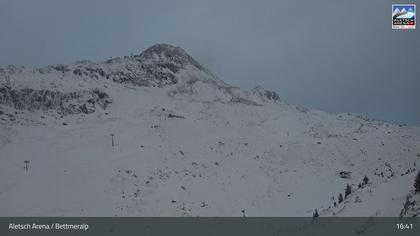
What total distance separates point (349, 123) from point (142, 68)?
121 feet

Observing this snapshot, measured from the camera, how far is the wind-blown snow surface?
30.2 m

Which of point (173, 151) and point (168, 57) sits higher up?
point (168, 57)

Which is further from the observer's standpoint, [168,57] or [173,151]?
[168,57]

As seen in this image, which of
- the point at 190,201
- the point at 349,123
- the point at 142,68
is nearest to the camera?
the point at 190,201

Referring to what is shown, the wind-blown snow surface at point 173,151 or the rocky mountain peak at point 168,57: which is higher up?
the rocky mountain peak at point 168,57

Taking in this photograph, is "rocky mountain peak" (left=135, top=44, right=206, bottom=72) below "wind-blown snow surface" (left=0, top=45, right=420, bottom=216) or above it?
above

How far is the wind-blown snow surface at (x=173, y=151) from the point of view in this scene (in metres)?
30.2

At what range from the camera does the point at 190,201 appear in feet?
108

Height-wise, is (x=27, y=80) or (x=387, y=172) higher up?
(x=27, y=80)

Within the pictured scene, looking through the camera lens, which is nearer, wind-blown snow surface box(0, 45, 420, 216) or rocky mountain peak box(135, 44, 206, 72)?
wind-blown snow surface box(0, 45, 420, 216)

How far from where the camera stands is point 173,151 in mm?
43625

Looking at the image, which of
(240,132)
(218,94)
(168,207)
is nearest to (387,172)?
(240,132)

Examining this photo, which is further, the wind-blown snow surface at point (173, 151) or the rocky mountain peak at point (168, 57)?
the rocky mountain peak at point (168, 57)
